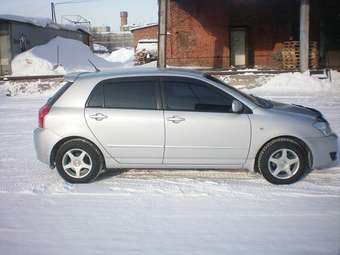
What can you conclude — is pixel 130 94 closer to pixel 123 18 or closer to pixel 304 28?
pixel 304 28

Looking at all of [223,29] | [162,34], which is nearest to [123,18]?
[223,29]

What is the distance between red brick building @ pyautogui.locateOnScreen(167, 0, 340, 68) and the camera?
26.3 metres

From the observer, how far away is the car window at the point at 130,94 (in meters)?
6.29

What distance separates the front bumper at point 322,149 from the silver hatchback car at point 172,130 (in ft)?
0.04

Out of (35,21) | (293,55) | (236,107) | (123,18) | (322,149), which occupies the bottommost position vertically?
(322,149)

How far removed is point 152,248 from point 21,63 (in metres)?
26.7

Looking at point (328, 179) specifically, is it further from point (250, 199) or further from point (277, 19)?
point (277, 19)

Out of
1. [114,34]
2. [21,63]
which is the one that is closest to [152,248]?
[21,63]

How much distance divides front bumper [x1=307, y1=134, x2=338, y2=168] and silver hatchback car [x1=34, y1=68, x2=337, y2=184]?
0.04 ft

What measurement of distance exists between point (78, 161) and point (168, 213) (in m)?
1.79

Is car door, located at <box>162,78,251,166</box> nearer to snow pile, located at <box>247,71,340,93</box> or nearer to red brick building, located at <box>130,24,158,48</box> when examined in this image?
snow pile, located at <box>247,71,340,93</box>

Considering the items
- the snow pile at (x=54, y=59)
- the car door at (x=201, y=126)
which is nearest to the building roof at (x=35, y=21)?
the snow pile at (x=54, y=59)

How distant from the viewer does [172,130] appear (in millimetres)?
6164

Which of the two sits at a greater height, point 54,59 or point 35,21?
point 35,21
